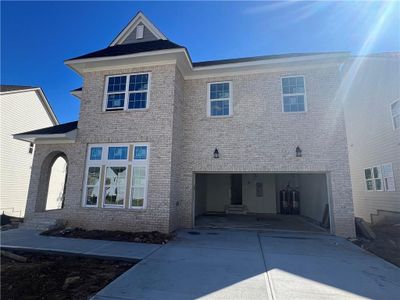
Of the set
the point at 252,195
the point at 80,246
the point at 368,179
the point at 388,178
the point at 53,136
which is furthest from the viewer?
the point at 252,195

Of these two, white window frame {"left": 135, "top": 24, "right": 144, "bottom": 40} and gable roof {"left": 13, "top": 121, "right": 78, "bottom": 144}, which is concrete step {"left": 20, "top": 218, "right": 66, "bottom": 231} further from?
white window frame {"left": 135, "top": 24, "right": 144, "bottom": 40}

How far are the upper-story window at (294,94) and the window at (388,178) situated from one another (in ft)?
18.1

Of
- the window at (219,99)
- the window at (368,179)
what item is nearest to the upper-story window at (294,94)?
the window at (219,99)

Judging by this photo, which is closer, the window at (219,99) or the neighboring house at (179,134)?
the neighboring house at (179,134)

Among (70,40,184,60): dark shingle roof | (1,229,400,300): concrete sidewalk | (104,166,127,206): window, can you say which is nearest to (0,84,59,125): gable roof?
(70,40,184,60): dark shingle roof

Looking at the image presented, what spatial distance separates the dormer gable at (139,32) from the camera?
1130 cm

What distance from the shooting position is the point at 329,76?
953 cm

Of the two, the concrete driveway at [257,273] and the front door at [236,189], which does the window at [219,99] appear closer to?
the concrete driveway at [257,273]

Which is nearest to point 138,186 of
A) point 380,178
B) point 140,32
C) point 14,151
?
point 140,32

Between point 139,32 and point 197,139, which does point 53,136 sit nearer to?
point 197,139

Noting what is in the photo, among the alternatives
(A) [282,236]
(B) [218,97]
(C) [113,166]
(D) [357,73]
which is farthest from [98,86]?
(D) [357,73]

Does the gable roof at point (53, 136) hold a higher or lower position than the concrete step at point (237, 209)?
higher

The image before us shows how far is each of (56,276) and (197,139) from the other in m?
7.00

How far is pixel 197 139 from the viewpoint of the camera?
10.3 m
